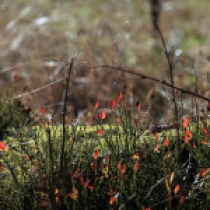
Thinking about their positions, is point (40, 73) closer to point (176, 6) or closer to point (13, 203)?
point (13, 203)

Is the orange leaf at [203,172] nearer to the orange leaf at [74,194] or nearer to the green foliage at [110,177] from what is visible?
the green foliage at [110,177]

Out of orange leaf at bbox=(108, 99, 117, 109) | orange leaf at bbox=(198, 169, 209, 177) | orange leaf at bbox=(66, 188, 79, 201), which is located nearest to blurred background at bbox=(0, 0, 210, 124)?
orange leaf at bbox=(108, 99, 117, 109)

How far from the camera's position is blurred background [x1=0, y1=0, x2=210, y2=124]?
16.8ft

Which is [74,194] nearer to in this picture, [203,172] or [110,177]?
[110,177]

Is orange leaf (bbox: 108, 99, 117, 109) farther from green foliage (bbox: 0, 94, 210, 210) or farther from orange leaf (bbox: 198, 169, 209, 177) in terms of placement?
orange leaf (bbox: 198, 169, 209, 177)

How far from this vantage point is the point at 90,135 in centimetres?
284

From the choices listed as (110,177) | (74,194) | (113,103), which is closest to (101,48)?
(113,103)

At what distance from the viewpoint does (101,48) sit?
6688 mm

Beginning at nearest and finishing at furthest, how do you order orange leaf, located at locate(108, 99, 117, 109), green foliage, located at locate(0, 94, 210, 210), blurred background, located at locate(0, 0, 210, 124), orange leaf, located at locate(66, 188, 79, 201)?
orange leaf, located at locate(66, 188, 79, 201), green foliage, located at locate(0, 94, 210, 210), orange leaf, located at locate(108, 99, 117, 109), blurred background, located at locate(0, 0, 210, 124)

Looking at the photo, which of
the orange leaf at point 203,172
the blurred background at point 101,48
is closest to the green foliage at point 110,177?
the orange leaf at point 203,172

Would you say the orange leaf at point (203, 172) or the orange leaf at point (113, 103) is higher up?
the orange leaf at point (113, 103)

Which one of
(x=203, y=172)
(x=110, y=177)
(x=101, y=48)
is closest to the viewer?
(x=203, y=172)

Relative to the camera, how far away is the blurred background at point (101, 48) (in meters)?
5.11

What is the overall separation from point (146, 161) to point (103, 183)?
22cm
